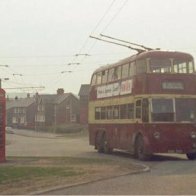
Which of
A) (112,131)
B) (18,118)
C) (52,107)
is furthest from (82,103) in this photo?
(112,131)

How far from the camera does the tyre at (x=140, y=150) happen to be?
2350cm

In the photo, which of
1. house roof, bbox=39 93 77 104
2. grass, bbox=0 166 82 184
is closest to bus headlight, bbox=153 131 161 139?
grass, bbox=0 166 82 184

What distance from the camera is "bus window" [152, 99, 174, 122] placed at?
2317cm

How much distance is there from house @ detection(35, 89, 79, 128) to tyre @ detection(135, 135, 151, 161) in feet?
309

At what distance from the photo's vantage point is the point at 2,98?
71.8 ft

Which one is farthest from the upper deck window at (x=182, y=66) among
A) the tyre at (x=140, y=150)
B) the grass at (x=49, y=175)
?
the grass at (x=49, y=175)

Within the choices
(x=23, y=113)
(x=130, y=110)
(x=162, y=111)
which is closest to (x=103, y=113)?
(x=130, y=110)

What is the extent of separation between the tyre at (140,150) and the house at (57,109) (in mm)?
94122

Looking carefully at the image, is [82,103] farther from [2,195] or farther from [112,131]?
[2,195]

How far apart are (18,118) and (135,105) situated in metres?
118

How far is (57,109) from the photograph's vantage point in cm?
12319

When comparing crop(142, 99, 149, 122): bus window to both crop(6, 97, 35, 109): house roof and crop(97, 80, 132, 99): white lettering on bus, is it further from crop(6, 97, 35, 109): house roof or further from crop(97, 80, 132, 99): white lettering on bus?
crop(6, 97, 35, 109): house roof

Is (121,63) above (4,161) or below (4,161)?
above

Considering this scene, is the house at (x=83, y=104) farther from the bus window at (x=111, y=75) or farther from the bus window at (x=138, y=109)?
the bus window at (x=138, y=109)
